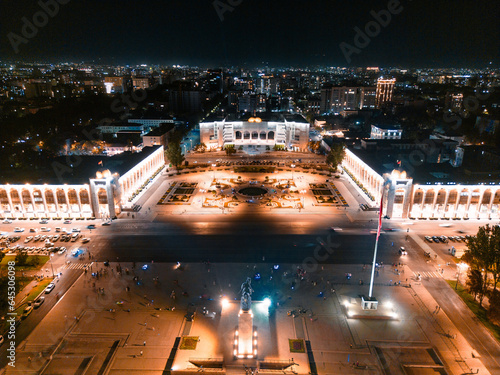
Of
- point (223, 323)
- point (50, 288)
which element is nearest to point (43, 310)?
point (50, 288)

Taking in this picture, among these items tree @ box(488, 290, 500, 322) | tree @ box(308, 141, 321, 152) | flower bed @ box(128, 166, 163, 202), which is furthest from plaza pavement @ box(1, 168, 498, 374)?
tree @ box(308, 141, 321, 152)

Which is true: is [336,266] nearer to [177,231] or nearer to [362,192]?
[177,231]

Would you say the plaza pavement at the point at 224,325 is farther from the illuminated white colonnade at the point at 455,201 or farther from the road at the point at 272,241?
the illuminated white colonnade at the point at 455,201

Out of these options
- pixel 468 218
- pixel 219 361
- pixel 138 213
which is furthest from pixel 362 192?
pixel 219 361

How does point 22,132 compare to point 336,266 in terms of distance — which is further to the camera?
point 22,132

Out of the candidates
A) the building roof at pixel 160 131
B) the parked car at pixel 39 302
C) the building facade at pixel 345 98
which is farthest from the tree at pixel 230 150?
the building facade at pixel 345 98

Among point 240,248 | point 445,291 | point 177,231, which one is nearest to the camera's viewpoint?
point 445,291

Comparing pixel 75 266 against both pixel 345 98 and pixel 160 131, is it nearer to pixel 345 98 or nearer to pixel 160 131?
pixel 160 131
